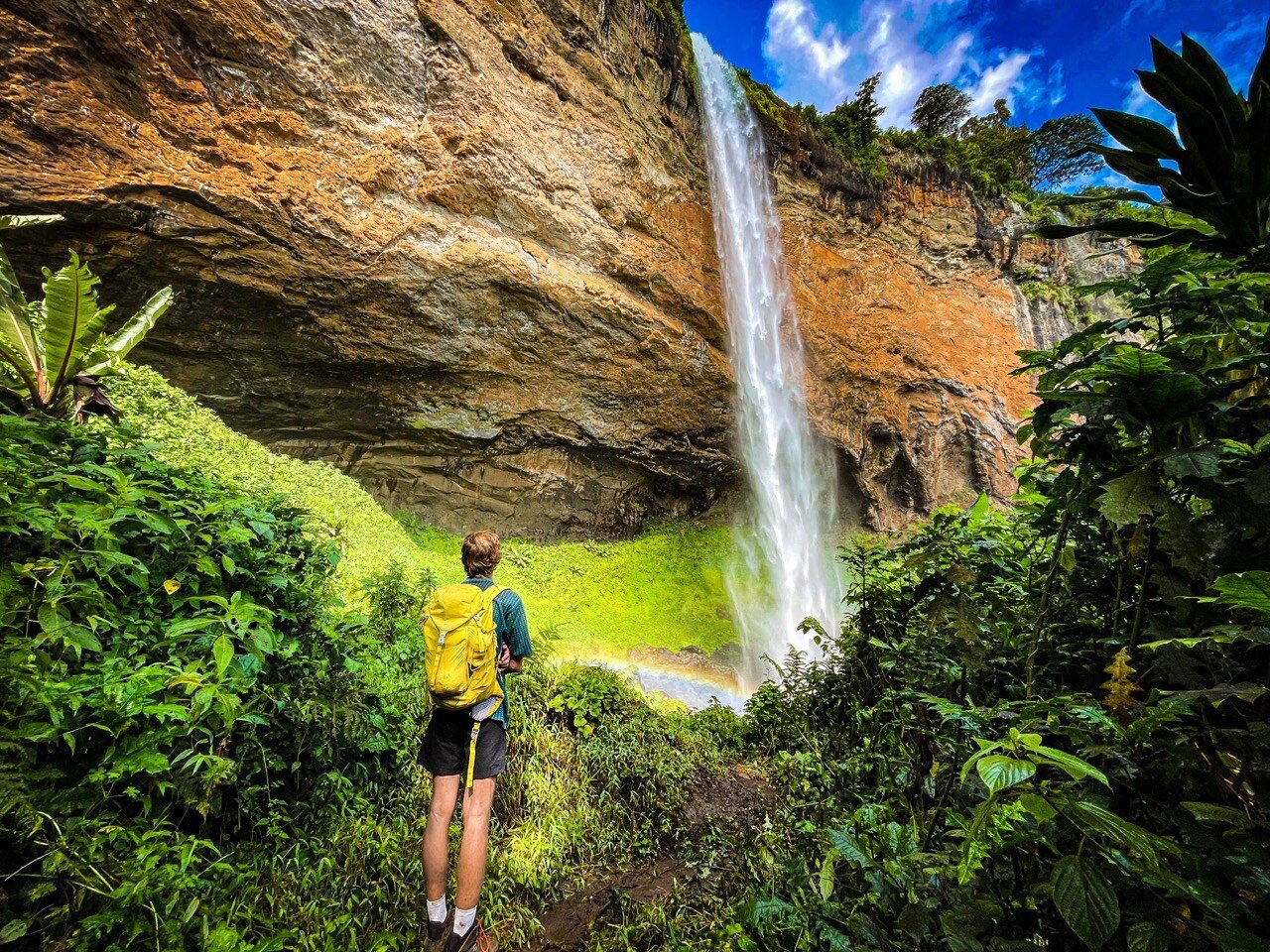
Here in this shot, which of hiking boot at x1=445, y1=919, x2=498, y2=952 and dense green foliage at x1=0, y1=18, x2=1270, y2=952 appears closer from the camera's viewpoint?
dense green foliage at x1=0, y1=18, x2=1270, y2=952

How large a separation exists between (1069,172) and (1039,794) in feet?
73.4

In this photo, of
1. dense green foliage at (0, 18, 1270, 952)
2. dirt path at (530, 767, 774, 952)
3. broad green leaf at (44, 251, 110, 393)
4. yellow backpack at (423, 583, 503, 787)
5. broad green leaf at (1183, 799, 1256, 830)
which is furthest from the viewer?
broad green leaf at (44, 251, 110, 393)

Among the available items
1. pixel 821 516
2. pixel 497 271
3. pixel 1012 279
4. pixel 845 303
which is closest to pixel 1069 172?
pixel 1012 279

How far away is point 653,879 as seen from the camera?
266cm

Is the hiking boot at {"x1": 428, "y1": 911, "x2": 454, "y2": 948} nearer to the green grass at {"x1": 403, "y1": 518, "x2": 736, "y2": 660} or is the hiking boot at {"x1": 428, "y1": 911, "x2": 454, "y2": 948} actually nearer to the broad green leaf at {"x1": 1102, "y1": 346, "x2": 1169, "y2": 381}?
the broad green leaf at {"x1": 1102, "y1": 346, "x2": 1169, "y2": 381}

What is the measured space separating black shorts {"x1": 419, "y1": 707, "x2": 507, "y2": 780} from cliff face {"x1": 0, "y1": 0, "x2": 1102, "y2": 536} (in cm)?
614

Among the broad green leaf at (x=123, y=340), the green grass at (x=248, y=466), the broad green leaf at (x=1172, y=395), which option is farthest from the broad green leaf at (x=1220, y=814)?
the broad green leaf at (x=123, y=340)

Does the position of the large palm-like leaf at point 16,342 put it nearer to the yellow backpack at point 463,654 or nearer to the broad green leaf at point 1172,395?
the yellow backpack at point 463,654

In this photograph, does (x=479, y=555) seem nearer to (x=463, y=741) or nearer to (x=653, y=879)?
(x=463, y=741)

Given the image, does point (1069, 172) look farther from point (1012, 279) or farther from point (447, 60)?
point (447, 60)

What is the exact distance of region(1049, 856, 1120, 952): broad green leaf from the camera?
26.6 inches

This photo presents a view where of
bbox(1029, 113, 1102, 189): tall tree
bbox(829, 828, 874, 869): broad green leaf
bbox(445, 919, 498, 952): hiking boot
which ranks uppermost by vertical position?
bbox(1029, 113, 1102, 189): tall tree

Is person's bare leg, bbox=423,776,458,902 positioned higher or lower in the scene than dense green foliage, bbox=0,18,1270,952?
lower

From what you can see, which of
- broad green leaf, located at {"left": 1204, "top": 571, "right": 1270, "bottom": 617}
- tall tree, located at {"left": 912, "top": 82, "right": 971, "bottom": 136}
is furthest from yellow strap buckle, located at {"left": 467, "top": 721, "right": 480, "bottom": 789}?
tall tree, located at {"left": 912, "top": 82, "right": 971, "bottom": 136}
